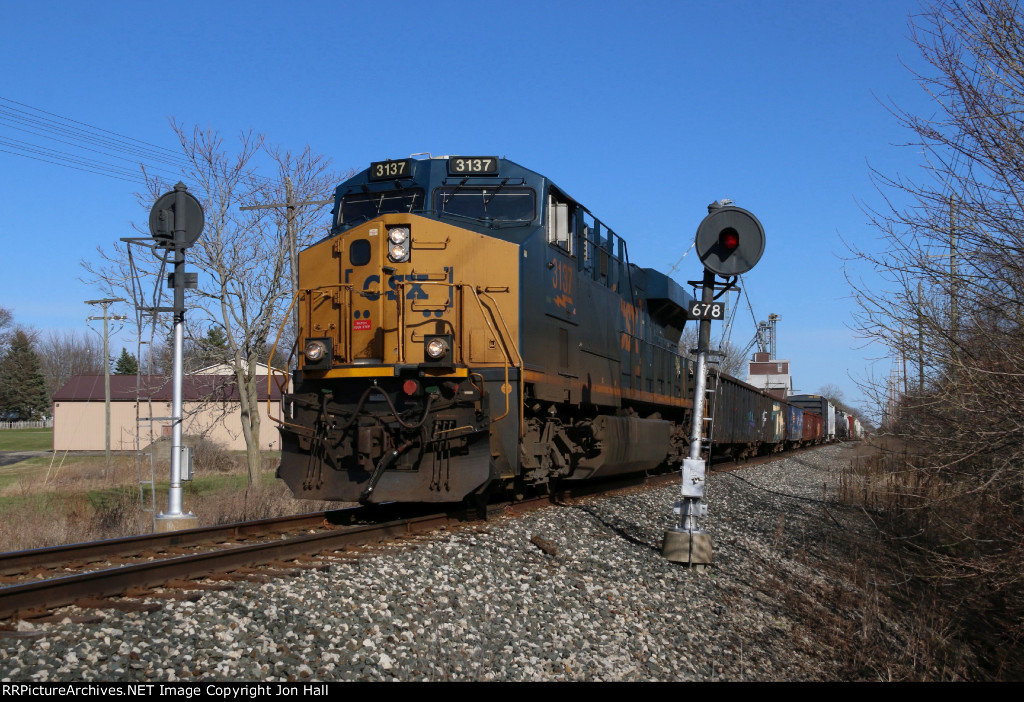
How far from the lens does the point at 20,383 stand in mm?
71812

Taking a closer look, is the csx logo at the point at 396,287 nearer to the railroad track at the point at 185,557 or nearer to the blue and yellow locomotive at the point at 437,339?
Answer: the blue and yellow locomotive at the point at 437,339

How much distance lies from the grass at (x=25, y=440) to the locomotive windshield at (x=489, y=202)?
49714 millimetres

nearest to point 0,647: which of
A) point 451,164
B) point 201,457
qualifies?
point 451,164

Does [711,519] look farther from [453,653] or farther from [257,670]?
[257,670]

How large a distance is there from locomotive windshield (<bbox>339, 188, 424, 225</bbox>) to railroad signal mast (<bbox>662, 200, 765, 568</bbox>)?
10.6 feet

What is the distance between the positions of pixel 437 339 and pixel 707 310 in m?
2.81

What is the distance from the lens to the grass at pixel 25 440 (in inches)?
2010

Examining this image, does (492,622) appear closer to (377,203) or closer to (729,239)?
(729,239)

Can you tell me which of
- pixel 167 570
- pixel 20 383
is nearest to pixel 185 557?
pixel 167 570

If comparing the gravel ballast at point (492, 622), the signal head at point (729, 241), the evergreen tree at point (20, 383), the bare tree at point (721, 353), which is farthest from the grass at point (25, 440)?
the signal head at point (729, 241)

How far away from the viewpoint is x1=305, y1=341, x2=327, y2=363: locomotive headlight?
8.66m

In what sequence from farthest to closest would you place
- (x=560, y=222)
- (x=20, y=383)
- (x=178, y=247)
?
(x=20, y=383) < (x=560, y=222) < (x=178, y=247)

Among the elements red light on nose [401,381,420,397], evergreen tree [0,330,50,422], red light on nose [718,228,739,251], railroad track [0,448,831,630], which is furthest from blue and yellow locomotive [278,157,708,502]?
evergreen tree [0,330,50,422]
